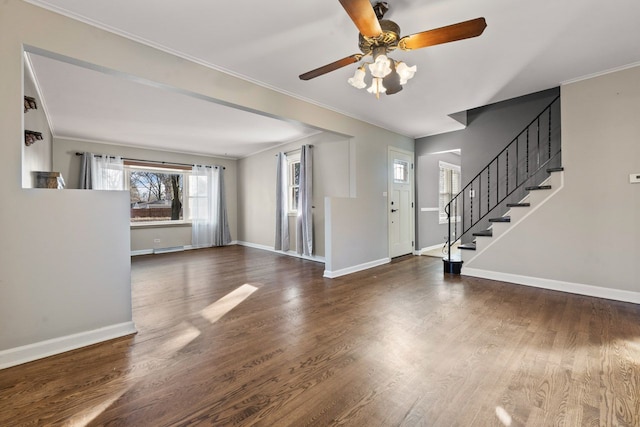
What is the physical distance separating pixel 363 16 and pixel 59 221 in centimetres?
259

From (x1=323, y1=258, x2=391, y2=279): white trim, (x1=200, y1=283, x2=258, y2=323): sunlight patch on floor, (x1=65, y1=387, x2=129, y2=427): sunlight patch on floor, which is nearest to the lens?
(x1=65, y1=387, x2=129, y2=427): sunlight patch on floor

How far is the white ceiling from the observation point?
2037mm

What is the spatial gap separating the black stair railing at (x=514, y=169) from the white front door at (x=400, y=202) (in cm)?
110

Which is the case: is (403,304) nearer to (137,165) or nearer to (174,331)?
(174,331)

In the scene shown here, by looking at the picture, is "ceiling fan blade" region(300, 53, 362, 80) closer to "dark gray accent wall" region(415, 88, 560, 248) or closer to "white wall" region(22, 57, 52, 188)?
"white wall" region(22, 57, 52, 188)

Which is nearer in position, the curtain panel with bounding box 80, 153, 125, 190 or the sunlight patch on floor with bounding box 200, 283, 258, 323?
the sunlight patch on floor with bounding box 200, 283, 258, 323

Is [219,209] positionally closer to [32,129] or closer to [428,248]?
[32,129]

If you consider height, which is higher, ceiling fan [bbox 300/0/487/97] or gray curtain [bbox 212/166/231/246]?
ceiling fan [bbox 300/0/487/97]

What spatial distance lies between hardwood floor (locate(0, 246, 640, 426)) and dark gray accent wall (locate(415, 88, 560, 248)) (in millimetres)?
2369

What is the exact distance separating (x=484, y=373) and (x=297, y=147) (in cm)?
513

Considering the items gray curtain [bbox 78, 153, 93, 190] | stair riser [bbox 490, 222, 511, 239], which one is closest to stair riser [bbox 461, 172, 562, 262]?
stair riser [bbox 490, 222, 511, 239]

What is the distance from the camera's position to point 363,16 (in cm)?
162

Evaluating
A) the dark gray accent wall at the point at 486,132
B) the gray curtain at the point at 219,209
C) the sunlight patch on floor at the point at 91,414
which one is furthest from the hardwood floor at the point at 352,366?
the gray curtain at the point at 219,209

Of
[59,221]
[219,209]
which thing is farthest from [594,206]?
[219,209]
